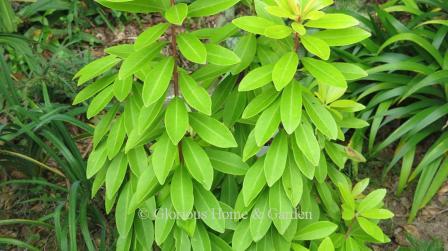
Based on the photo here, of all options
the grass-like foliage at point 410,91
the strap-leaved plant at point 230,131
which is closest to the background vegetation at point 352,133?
the grass-like foliage at point 410,91

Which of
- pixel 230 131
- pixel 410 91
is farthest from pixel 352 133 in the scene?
pixel 230 131

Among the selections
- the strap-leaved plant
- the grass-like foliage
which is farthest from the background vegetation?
the strap-leaved plant

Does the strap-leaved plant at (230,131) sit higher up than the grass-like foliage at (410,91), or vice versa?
the strap-leaved plant at (230,131)

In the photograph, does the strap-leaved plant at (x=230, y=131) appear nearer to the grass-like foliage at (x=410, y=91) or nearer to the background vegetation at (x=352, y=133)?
the background vegetation at (x=352, y=133)

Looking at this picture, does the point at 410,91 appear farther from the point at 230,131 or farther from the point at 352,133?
the point at 230,131

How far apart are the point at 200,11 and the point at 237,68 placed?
0.25m

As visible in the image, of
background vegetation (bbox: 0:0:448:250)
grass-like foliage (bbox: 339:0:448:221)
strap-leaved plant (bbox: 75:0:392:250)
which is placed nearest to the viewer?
strap-leaved plant (bbox: 75:0:392:250)

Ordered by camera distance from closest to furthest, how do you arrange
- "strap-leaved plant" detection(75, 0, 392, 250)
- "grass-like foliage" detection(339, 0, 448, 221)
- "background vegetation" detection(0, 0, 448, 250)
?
"strap-leaved plant" detection(75, 0, 392, 250)
"background vegetation" detection(0, 0, 448, 250)
"grass-like foliage" detection(339, 0, 448, 221)

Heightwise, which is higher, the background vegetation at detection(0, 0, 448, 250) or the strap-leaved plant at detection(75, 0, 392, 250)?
the strap-leaved plant at detection(75, 0, 392, 250)

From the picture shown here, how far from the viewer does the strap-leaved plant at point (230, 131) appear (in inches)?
62.4

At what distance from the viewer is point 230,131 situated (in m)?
1.78

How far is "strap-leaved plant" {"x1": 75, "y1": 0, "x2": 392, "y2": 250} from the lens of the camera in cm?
158

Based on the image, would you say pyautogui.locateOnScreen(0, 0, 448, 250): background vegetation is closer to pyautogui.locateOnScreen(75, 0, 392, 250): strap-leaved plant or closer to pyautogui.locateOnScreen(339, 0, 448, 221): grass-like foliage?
pyautogui.locateOnScreen(339, 0, 448, 221): grass-like foliage

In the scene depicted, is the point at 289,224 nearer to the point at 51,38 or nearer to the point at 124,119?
the point at 124,119
